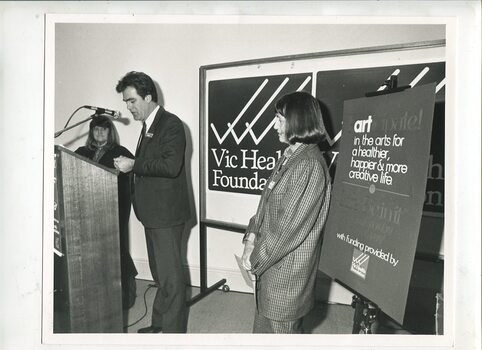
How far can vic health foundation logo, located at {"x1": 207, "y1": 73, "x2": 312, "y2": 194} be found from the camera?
1853 millimetres

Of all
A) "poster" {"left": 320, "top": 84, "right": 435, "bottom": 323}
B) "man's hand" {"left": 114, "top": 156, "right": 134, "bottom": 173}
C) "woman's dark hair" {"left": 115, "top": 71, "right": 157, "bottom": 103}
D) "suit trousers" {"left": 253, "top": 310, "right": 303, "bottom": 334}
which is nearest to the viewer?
"poster" {"left": 320, "top": 84, "right": 435, "bottom": 323}

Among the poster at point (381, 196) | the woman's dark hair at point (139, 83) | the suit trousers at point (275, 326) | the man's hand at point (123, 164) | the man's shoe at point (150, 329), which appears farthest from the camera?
the man's shoe at point (150, 329)

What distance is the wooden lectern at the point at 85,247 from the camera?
1.17 metres

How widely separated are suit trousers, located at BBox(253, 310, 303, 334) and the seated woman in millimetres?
909

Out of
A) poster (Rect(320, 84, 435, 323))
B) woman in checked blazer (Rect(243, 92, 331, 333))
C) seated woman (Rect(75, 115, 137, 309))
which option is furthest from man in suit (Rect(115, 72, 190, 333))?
poster (Rect(320, 84, 435, 323))

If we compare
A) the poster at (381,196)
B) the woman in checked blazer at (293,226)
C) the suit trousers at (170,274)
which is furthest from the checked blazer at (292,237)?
the suit trousers at (170,274)

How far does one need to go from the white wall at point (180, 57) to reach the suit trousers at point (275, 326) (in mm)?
793

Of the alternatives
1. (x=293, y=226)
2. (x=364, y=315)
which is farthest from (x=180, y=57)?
(x=364, y=315)

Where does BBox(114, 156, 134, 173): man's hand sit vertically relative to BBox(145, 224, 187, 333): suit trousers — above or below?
above

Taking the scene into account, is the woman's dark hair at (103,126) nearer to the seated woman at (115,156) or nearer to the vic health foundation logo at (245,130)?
the seated woman at (115,156)

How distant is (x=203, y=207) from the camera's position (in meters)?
2.07

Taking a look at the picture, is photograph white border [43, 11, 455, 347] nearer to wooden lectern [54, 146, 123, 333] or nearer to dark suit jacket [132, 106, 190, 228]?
wooden lectern [54, 146, 123, 333]

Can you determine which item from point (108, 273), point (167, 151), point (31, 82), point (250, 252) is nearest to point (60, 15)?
point (31, 82)

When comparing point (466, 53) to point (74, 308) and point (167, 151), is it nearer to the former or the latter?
point (167, 151)
